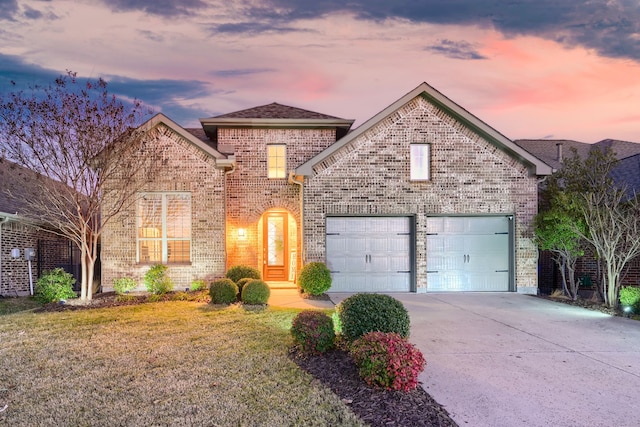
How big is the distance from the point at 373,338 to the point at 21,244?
562 inches

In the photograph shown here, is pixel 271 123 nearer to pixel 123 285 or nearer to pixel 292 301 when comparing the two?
pixel 292 301

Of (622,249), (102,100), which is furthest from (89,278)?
(622,249)

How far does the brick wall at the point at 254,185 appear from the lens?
14305 mm

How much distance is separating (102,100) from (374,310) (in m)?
9.55

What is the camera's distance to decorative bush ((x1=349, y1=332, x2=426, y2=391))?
4551 mm

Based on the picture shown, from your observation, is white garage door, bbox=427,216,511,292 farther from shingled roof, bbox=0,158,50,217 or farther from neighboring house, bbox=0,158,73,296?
neighboring house, bbox=0,158,73,296

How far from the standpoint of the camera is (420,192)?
13.2m

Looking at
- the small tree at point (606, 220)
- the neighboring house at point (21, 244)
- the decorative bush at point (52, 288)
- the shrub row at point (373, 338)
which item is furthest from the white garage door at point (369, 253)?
the neighboring house at point (21, 244)

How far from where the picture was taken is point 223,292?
1077cm

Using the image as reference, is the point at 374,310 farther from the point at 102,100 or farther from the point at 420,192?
the point at 102,100

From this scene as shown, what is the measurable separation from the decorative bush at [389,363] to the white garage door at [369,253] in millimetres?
8262

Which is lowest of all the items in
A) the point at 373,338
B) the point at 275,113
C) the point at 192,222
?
the point at 373,338

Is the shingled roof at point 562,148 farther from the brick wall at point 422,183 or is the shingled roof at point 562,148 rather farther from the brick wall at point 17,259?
the brick wall at point 17,259

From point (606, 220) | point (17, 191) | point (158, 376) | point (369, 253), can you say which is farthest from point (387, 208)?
point (17, 191)
